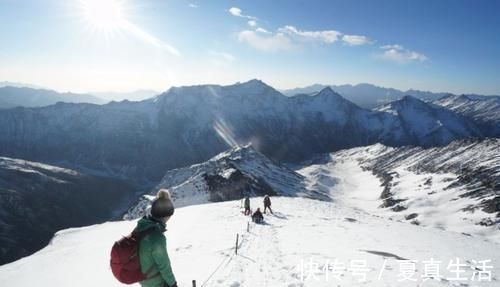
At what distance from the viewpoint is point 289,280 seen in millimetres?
13930

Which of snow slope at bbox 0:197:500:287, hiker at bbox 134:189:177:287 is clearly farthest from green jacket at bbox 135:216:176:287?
snow slope at bbox 0:197:500:287

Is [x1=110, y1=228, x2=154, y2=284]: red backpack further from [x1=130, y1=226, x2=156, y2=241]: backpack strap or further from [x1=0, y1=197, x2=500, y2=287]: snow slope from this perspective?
[x1=0, y1=197, x2=500, y2=287]: snow slope

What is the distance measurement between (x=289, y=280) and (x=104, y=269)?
33.4 ft

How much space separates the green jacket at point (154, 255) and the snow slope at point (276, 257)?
745 cm

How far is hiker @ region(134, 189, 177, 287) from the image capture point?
606cm

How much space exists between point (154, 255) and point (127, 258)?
0.44 m

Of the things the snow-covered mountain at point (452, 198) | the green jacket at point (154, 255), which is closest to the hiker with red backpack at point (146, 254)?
the green jacket at point (154, 255)

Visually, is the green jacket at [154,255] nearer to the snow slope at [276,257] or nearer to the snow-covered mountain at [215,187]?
the snow slope at [276,257]

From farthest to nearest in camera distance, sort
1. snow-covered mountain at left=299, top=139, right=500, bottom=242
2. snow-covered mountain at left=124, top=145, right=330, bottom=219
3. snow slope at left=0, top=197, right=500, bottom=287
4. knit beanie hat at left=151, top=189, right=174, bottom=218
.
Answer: snow-covered mountain at left=299, top=139, right=500, bottom=242 < snow-covered mountain at left=124, top=145, right=330, bottom=219 < snow slope at left=0, top=197, right=500, bottom=287 < knit beanie hat at left=151, top=189, right=174, bottom=218

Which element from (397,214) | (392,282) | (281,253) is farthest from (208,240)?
(397,214)

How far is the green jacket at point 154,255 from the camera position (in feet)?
19.8

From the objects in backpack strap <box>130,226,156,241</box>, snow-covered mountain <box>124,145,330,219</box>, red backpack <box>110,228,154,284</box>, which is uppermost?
backpack strap <box>130,226,156,241</box>

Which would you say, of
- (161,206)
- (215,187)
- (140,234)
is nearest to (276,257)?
(161,206)

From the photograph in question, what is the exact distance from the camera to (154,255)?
240 inches
